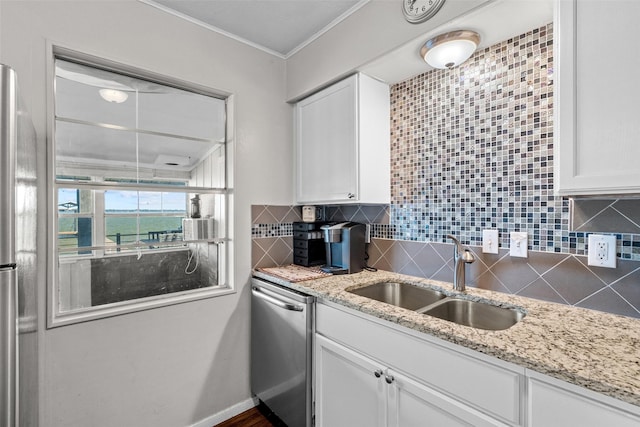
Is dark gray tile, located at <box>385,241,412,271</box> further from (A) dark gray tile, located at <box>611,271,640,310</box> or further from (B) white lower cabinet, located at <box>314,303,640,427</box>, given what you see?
(A) dark gray tile, located at <box>611,271,640,310</box>

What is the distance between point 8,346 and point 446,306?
163cm

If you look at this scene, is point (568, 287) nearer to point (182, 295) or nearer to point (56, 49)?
point (182, 295)

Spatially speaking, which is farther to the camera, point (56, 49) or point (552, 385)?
point (56, 49)

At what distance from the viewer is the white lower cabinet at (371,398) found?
109cm

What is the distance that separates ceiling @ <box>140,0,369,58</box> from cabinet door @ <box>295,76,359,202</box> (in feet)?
1.31

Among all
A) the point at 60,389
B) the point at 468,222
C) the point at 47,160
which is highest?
the point at 47,160

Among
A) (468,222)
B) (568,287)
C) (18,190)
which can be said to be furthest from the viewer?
(468,222)

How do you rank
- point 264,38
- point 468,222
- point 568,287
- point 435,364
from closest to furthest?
point 435,364, point 568,287, point 468,222, point 264,38

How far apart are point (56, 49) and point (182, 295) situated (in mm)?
1461

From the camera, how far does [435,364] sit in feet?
3.69

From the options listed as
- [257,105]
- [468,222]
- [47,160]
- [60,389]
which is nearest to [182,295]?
[60,389]

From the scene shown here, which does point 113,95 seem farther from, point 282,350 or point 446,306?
point 446,306

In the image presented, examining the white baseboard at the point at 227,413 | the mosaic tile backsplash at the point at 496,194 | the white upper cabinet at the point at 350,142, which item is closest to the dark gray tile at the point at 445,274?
the mosaic tile backsplash at the point at 496,194

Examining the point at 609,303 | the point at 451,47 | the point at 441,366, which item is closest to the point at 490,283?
the point at 609,303
